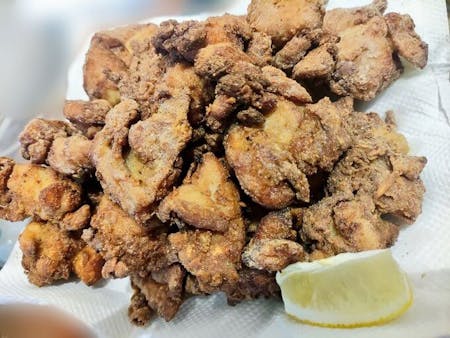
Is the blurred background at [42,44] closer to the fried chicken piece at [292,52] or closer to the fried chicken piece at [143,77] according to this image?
the fried chicken piece at [143,77]

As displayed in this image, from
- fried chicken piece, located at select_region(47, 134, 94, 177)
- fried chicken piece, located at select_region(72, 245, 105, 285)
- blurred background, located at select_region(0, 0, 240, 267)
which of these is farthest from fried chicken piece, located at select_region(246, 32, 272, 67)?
blurred background, located at select_region(0, 0, 240, 267)

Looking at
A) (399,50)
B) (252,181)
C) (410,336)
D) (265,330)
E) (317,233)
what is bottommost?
(265,330)

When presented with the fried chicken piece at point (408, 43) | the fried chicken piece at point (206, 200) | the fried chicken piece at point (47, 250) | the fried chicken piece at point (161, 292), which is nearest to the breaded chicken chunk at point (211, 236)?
the fried chicken piece at point (206, 200)

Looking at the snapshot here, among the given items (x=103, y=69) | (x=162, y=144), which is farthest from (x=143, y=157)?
(x=103, y=69)

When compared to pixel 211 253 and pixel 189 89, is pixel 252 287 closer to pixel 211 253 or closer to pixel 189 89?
pixel 211 253

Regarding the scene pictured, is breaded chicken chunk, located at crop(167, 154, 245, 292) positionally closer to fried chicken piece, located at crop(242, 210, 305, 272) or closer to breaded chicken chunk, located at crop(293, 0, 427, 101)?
fried chicken piece, located at crop(242, 210, 305, 272)

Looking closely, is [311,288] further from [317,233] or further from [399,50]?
[399,50]

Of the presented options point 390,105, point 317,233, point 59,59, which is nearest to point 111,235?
point 317,233
